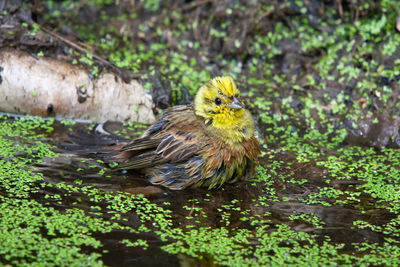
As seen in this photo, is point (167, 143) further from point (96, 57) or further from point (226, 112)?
point (96, 57)

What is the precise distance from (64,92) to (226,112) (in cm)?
261

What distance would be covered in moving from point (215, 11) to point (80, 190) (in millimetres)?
4357

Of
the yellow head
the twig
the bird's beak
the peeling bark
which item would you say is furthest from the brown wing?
the twig

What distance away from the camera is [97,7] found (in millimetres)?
8859

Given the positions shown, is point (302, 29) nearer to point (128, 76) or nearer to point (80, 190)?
point (128, 76)

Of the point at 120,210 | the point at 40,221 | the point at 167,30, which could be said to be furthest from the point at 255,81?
the point at 40,221

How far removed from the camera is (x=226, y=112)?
528 cm

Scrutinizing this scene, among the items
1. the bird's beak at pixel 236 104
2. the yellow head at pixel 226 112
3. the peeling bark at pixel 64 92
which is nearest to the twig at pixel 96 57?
the peeling bark at pixel 64 92

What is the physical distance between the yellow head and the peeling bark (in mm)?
1882

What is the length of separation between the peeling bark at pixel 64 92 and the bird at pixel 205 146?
160 centimetres

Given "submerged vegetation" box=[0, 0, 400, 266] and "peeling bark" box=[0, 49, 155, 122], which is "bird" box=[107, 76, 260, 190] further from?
"peeling bark" box=[0, 49, 155, 122]

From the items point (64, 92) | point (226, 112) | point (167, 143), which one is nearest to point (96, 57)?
point (64, 92)

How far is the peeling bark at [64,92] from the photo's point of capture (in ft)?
22.0

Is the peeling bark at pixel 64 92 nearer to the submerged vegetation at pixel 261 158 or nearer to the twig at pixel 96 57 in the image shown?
the twig at pixel 96 57
